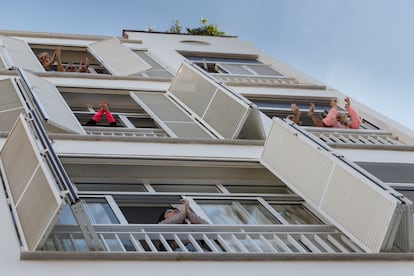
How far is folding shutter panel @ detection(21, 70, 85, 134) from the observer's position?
10366mm

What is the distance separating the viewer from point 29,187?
7.10 metres

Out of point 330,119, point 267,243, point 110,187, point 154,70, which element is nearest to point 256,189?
point 110,187

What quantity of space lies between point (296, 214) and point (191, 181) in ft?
5.16

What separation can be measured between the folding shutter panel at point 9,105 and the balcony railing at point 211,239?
375 centimetres

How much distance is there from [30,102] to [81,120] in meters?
2.44

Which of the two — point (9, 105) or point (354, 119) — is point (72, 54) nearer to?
point (9, 105)

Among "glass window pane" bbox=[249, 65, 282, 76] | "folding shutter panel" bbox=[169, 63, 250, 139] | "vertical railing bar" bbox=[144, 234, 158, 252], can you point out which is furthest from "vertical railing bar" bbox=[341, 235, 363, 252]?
"glass window pane" bbox=[249, 65, 282, 76]

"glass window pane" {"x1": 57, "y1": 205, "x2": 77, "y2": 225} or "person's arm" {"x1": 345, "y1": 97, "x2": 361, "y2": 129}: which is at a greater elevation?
"person's arm" {"x1": 345, "y1": 97, "x2": 361, "y2": 129}

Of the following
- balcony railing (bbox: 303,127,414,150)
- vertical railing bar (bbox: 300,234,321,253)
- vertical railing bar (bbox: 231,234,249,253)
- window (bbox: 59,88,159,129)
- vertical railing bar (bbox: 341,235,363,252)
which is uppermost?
window (bbox: 59,88,159,129)

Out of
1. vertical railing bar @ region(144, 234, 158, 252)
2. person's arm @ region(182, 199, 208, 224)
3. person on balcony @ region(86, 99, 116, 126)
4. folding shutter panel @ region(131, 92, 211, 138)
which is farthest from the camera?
person on balcony @ region(86, 99, 116, 126)

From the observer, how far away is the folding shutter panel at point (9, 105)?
10400mm

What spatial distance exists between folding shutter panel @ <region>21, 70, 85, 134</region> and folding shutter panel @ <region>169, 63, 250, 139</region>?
2.21 metres

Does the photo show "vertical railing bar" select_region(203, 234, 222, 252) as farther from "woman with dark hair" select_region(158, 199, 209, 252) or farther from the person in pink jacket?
the person in pink jacket

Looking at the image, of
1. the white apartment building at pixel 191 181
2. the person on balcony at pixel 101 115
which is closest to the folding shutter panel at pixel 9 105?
the white apartment building at pixel 191 181
